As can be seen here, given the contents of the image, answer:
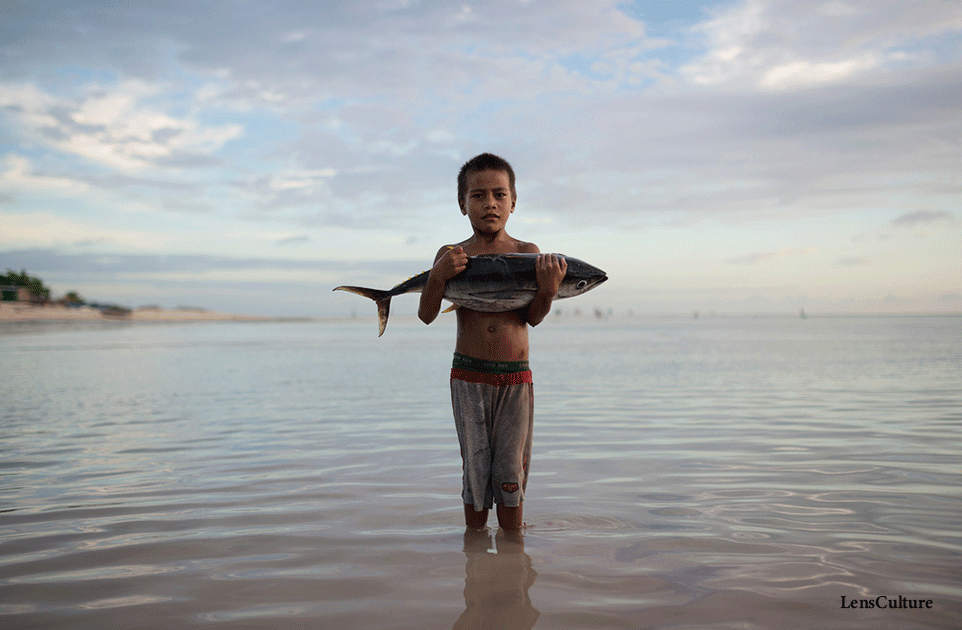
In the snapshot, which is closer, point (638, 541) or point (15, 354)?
point (638, 541)

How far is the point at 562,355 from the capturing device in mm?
22938

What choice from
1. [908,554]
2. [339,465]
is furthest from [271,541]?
[908,554]

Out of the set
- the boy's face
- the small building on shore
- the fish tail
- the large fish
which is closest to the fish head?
the large fish

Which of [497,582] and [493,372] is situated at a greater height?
[493,372]

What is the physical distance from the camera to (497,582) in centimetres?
340

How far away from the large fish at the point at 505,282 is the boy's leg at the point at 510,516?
1.23 m

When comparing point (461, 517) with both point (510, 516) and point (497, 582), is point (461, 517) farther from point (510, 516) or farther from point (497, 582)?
point (497, 582)

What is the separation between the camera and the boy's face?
12.7ft

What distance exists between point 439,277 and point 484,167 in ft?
2.48

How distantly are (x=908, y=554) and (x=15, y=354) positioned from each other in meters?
24.7

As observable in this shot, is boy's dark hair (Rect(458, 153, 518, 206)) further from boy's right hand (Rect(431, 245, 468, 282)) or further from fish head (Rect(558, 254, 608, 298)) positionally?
fish head (Rect(558, 254, 608, 298))

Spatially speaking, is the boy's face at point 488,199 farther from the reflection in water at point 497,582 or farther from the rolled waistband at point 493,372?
the reflection in water at point 497,582

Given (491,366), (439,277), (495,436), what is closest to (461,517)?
(495,436)

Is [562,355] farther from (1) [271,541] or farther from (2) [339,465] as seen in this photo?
(1) [271,541]
